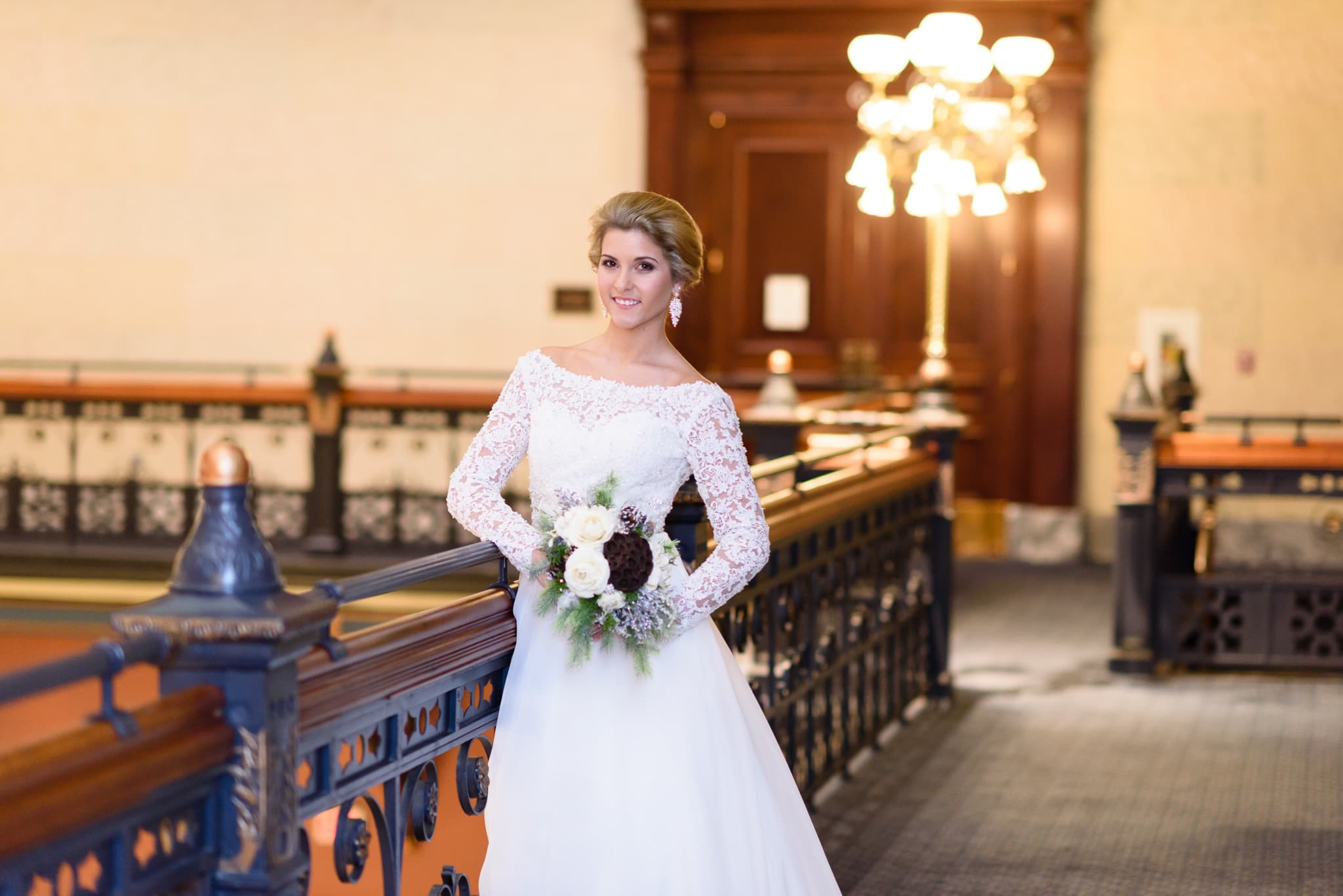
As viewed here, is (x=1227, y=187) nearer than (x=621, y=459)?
No

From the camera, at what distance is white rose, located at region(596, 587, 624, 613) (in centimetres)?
267

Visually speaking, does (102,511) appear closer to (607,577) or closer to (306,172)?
(306,172)

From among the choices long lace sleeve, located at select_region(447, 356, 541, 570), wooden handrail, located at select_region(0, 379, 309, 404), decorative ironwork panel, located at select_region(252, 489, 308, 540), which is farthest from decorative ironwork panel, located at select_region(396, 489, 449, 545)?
long lace sleeve, located at select_region(447, 356, 541, 570)

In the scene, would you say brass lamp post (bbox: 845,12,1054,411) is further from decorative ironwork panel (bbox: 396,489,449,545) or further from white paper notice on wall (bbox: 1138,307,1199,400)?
decorative ironwork panel (bbox: 396,489,449,545)

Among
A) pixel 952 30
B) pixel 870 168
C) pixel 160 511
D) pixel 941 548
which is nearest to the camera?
pixel 941 548

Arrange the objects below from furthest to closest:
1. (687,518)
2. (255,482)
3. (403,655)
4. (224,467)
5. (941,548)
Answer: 1. (255,482)
2. (941,548)
3. (687,518)
4. (403,655)
5. (224,467)

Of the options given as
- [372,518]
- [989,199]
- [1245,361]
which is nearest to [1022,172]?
[989,199]

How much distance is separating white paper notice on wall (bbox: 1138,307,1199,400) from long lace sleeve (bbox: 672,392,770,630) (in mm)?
7864

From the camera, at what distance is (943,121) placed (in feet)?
23.7

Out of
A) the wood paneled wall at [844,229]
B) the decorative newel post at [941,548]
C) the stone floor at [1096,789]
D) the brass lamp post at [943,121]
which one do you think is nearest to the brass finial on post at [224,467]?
the stone floor at [1096,789]

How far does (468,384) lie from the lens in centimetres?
1105

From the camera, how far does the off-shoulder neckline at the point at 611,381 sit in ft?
9.75

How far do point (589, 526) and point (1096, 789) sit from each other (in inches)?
122

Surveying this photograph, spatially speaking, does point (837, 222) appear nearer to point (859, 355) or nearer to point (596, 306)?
point (859, 355)
